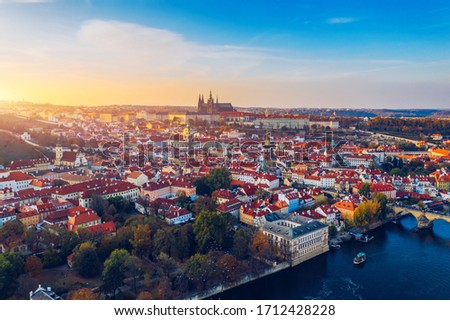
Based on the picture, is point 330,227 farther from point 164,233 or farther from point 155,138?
point 155,138

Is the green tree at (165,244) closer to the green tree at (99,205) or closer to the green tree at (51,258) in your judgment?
the green tree at (51,258)

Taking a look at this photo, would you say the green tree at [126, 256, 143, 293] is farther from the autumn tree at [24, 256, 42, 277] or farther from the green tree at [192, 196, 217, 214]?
the green tree at [192, 196, 217, 214]

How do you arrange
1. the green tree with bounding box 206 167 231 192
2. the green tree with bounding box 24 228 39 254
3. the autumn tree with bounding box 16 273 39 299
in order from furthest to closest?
1. the green tree with bounding box 206 167 231 192
2. the green tree with bounding box 24 228 39 254
3. the autumn tree with bounding box 16 273 39 299

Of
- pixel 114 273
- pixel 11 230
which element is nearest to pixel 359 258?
pixel 114 273

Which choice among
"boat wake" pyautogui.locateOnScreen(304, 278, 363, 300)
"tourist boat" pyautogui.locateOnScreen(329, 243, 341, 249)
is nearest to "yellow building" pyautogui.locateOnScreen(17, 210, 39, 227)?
"boat wake" pyautogui.locateOnScreen(304, 278, 363, 300)

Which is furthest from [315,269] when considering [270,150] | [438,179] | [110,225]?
[270,150]

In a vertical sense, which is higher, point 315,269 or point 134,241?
point 134,241
